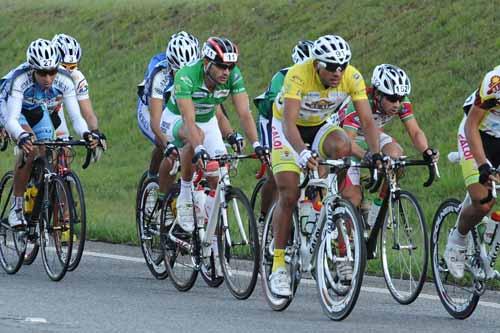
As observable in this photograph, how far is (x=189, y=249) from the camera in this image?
11977 millimetres

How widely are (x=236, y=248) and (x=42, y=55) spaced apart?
101 inches

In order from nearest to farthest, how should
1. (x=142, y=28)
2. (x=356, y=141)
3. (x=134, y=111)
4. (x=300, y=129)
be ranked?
(x=300, y=129)
(x=356, y=141)
(x=134, y=111)
(x=142, y=28)

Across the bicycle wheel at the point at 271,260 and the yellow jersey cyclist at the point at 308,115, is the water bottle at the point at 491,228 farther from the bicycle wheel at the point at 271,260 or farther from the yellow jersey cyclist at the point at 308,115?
the bicycle wheel at the point at 271,260

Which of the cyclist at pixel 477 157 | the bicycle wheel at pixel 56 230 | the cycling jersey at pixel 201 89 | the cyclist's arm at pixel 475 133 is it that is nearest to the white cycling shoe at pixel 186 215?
the cycling jersey at pixel 201 89

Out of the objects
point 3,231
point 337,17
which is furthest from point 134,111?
point 3,231

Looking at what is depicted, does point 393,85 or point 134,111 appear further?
point 134,111

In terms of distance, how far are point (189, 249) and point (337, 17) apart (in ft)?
59.5

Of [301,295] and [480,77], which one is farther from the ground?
[480,77]

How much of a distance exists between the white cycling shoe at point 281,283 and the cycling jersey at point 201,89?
1850 millimetres

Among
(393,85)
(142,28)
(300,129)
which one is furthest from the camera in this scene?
(142,28)

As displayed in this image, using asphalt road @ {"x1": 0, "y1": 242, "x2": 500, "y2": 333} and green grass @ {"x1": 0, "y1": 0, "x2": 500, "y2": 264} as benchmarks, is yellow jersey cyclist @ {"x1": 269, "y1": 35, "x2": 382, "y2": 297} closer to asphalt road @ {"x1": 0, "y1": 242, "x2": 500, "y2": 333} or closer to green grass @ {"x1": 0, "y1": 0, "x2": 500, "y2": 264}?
asphalt road @ {"x1": 0, "y1": 242, "x2": 500, "y2": 333}

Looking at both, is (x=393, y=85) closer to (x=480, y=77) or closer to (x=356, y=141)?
(x=356, y=141)

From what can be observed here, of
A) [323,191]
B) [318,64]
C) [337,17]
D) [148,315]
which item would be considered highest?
[337,17]

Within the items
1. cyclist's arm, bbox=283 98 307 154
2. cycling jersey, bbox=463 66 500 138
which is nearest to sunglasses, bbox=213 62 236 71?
cyclist's arm, bbox=283 98 307 154
